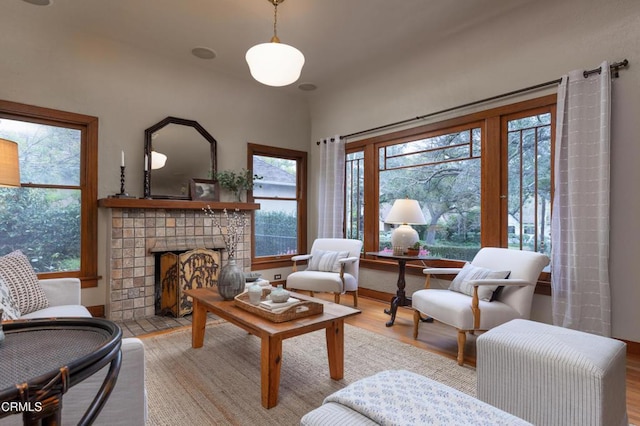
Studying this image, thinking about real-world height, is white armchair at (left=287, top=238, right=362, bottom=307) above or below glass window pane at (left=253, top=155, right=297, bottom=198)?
below

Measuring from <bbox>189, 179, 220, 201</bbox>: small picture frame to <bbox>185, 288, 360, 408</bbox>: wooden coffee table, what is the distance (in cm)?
174

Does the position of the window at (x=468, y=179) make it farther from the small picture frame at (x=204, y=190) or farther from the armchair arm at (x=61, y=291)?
the armchair arm at (x=61, y=291)

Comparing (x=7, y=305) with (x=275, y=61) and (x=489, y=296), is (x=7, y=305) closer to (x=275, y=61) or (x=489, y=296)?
(x=275, y=61)

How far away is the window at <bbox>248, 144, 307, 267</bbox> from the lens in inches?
201

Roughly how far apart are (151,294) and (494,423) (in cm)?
368

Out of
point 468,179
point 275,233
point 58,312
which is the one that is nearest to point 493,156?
point 468,179

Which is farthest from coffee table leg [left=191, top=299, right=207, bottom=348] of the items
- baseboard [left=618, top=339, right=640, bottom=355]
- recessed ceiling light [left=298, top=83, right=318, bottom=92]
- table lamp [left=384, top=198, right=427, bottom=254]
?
recessed ceiling light [left=298, top=83, right=318, bottom=92]

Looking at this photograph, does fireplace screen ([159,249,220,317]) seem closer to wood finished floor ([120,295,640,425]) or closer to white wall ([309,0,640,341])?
wood finished floor ([120,295,640,425])

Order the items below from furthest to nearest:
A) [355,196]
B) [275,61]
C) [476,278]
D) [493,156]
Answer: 1. [355,196]
2. [493,156]
3. [476,278]
4. [275,61]

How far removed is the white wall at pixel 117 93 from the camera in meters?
3.36

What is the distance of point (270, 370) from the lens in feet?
6.48

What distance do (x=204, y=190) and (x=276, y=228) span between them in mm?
1324

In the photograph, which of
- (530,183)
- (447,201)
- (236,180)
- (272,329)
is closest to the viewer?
(272,329)

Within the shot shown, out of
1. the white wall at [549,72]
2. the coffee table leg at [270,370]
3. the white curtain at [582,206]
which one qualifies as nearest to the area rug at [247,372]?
the coffee table leg at [270,370]
